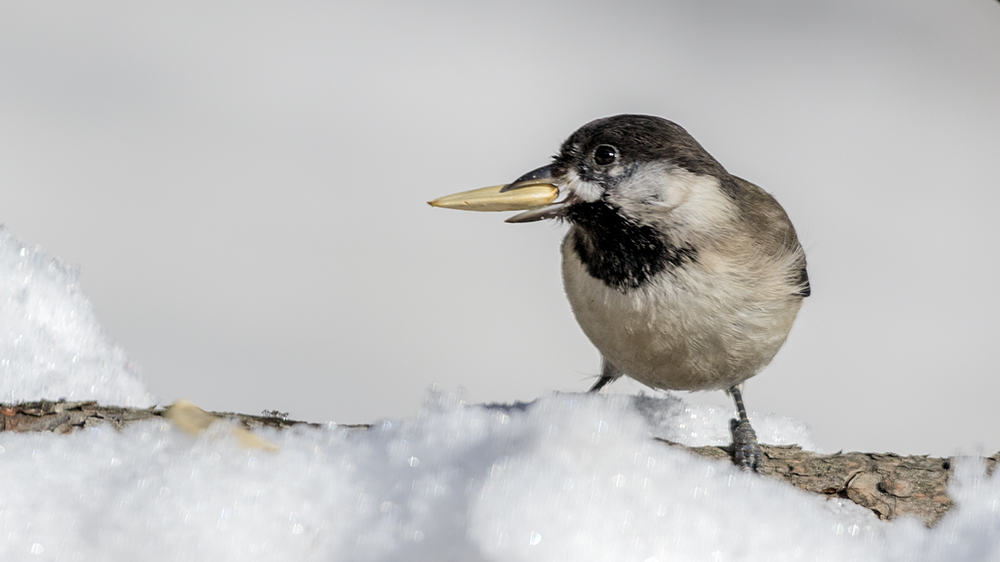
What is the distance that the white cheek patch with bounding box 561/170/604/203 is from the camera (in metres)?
1.47

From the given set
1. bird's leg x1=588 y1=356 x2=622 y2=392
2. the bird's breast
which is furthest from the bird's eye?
bird's leg x1=588 y1=356 x2=622 y2=392

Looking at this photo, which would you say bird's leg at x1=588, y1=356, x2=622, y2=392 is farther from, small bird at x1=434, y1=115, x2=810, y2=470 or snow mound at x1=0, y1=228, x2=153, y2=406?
snow mound at x1=0, y1=228, x2=153, y2=406

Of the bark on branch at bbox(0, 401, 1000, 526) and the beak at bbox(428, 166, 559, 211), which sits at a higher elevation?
the beak at bbox(428, 166, 559, 211)

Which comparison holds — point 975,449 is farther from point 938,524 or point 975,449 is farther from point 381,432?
point 381,432

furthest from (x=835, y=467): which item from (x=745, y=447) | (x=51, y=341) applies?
(x=51, y=341)

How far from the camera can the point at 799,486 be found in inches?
46.0

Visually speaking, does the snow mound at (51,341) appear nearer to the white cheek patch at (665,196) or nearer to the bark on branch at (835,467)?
the bark on branch at (835,467)

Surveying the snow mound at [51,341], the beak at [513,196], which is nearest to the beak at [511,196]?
the beak at [513,196]

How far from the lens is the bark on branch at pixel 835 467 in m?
1.12

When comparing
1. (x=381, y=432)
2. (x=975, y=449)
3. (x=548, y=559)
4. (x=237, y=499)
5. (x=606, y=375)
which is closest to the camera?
(x=548, y=559)

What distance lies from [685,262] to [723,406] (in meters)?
0.38

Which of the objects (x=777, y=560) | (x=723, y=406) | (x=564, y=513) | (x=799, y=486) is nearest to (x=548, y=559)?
(x=564, y=513)

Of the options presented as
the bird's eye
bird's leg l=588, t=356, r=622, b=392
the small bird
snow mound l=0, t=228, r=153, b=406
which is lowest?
bird's leg l=588, t=356, r=622, b=392

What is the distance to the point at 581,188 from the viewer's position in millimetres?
1482
